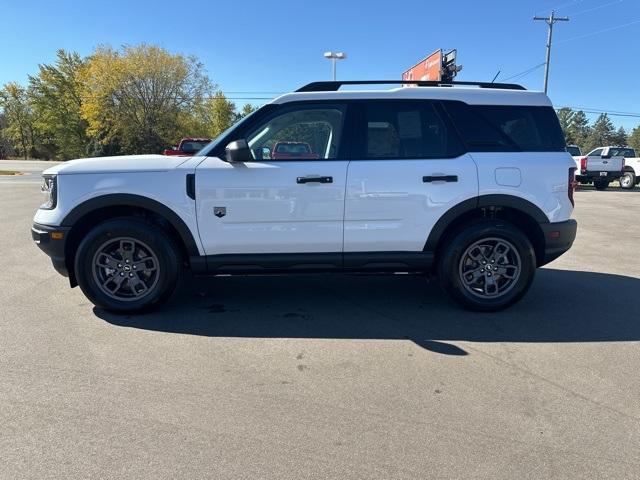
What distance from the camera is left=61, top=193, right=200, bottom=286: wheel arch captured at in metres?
4.06

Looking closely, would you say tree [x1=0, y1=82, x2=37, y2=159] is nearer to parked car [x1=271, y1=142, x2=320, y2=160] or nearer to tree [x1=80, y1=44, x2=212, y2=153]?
tree [x1=80, y1=44, x2=212, y2=153]

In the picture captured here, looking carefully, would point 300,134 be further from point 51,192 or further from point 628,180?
point 628,180

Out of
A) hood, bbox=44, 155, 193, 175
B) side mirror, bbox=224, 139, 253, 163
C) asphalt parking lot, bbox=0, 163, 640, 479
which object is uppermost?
side mirror, bbox=224, 139, 253, 163

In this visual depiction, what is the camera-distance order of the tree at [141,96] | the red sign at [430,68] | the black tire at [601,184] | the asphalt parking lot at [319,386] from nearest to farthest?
the asphalt parking lot at [319,386] < the red sign at [430,68] < the black tire at [601,184] < the tree at [141,96]

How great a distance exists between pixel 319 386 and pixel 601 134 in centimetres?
15085

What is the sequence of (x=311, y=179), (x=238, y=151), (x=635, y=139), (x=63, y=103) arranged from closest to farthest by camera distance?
(x=238, y=151), (x=311, y=179), (x=63, y=103), (x=635, y=139)

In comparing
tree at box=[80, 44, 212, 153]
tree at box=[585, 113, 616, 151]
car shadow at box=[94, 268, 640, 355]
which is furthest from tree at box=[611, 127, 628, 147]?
car shadow at box=[94, 268, 640, 355]

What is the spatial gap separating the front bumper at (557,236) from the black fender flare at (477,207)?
130 mm

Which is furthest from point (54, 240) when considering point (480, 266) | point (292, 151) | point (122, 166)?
point (480, 266)

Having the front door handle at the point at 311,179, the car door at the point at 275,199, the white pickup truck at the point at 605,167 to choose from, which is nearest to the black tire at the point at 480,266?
the car door at the point at 275,199

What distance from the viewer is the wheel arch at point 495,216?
14.0ft

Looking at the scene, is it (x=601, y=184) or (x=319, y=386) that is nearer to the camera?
(x=319, y=386)

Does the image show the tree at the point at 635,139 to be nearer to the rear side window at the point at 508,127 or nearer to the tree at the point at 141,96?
the tree at the point at 141,96

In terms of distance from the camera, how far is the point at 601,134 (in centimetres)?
12762
